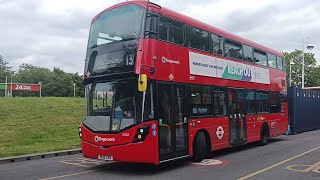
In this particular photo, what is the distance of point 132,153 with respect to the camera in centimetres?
978

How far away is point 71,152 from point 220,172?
657 cm

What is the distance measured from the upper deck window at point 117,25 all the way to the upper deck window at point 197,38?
2030 mm

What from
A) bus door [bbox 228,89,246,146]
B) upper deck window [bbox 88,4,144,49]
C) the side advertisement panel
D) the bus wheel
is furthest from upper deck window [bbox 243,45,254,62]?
upper deck window [bbox 88,4,144,49]

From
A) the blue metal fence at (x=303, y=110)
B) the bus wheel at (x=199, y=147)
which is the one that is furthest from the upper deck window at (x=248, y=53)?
the blue metal fence at (x=303, y=110)

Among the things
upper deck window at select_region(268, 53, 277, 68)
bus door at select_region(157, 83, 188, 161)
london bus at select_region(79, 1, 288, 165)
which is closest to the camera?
london bus at select_region(79, 1, 288, 165)

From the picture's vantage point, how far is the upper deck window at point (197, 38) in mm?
11945

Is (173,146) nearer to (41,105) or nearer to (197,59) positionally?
(197,59)

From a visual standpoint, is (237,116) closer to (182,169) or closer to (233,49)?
(233,49)

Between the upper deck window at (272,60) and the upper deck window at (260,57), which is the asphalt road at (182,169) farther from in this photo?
the upper deck window at (272,60)

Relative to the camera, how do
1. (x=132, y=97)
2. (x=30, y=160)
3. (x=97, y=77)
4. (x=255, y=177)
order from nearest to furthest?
1. (x=255, y=177)
2. (x=132, y=97)
3. (x=97, y=77)
4. (x=30, y=160)

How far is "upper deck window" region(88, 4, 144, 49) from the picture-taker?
1042 cm

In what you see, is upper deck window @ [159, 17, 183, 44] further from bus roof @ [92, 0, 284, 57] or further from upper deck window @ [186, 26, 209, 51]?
upper deck window @ [186, 26, 209, 51]

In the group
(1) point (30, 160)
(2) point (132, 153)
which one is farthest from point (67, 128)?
(2) point (132, 153)

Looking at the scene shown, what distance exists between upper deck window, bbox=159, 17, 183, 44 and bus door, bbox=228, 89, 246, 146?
362 centimetres
